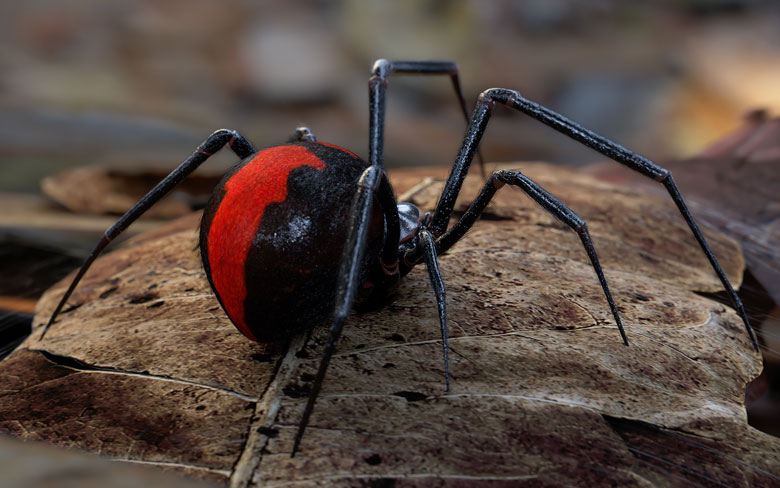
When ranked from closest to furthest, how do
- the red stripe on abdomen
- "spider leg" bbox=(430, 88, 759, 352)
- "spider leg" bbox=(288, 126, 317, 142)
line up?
the red stripe on abdomen, "spider leg" bbox=(430, 88, 759, 352), "spider leg" bbox=(288, 126, 317, 142)

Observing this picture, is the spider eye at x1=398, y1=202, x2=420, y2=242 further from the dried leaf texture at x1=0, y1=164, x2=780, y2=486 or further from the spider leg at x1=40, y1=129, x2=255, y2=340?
the spider leg at x1=40, y1=129, x2=255, y2=340

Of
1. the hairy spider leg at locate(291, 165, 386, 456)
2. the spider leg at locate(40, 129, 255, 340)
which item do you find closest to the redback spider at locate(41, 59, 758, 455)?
the hairy spider leg at locate(291, 165, 386, 456)

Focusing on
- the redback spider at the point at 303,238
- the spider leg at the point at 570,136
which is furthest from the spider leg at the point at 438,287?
the spider leg at the point at 570,136

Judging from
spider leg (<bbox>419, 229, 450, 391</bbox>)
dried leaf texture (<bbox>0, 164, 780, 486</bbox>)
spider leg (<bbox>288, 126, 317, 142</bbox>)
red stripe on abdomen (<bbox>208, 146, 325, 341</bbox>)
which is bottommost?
dried leaf texture (<bbox>0, 164, 780, 486</bbox>)

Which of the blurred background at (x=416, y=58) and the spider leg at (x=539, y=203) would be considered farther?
the blurred background at (x=416, y=58)

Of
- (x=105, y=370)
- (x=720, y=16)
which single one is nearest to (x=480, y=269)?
(x=105, y=370)

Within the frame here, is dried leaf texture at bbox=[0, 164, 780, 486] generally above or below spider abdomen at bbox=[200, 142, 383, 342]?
below

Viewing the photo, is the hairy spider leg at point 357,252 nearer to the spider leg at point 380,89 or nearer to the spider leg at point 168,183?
the spider leg at point 380,89
